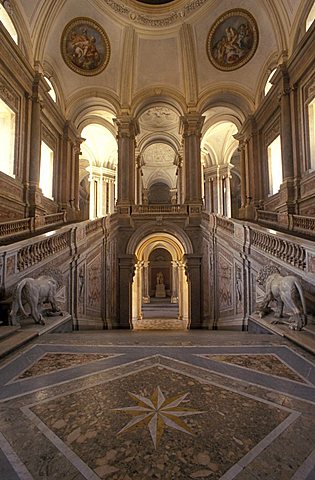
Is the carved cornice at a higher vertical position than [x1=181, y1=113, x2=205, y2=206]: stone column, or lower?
higher

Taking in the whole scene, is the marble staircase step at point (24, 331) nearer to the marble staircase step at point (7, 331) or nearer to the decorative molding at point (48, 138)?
the marble staircase step at point (7, 331)

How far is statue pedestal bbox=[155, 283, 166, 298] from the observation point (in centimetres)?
2800

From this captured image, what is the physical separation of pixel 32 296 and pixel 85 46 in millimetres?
Answer: 13373

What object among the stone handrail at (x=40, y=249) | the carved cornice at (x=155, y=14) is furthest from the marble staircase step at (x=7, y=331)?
the carved cornice at (x=155, y=14)

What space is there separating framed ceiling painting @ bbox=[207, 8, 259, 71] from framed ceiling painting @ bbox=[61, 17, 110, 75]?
16.8 ft

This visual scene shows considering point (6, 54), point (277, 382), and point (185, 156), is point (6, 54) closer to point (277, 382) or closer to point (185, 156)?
point (185, 156)

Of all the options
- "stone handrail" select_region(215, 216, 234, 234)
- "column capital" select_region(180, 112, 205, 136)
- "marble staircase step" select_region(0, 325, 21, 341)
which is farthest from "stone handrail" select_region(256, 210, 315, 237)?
"marble staircase step" select_region(0, 325, 21, 341)

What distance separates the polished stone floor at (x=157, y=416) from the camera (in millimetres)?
1355

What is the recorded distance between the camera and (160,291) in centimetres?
2816

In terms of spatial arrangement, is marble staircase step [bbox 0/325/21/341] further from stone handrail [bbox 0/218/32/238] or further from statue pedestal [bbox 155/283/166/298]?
statue pedestal [bbox 155/283/166/298]

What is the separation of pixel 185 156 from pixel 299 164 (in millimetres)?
6101

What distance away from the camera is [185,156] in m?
15.0

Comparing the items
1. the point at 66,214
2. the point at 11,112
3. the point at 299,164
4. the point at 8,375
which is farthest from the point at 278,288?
the point at 66,214

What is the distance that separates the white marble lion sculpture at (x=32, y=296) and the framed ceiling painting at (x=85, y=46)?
41.2ft
